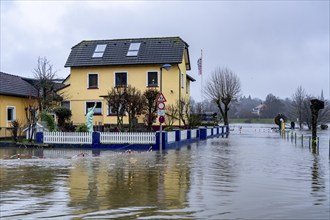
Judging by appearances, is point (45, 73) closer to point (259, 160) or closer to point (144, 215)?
point (259, 160)

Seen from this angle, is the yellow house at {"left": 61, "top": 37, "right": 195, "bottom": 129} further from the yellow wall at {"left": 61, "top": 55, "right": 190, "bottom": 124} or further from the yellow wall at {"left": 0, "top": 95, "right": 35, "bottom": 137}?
the yellow wall at {"left": 0, "top": 95, "right": 35, "bottom": 137}

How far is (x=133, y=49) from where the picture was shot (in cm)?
3844

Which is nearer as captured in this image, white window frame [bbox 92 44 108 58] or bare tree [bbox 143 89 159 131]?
bare tree [bbox 143 89 159 131]

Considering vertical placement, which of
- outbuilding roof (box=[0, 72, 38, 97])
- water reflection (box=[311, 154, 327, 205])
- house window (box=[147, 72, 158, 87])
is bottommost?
water reflection (box=[311, 154, 327, 205])

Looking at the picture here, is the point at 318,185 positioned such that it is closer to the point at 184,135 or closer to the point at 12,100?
the point at 184,135

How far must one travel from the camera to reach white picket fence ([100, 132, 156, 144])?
22.8 metres

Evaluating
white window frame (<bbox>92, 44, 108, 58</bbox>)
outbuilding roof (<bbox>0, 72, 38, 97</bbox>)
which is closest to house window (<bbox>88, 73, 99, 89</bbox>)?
white window frame (<bbox>92, 44, 108, 58</bbox>)

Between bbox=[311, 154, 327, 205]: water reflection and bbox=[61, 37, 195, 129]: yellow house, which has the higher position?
bbox=[61, 37, 195, 129]: yellow house

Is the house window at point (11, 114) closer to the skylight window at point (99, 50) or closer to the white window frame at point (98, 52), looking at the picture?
the white window frame at point (98, 52)

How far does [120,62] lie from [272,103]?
105642 millimetres

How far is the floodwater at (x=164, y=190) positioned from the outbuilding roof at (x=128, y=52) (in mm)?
22048

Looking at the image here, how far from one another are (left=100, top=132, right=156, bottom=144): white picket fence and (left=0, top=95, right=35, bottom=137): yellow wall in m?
10.6

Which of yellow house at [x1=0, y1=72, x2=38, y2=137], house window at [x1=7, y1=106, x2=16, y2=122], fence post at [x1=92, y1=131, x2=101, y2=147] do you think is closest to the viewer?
fence post at [x1=92, y1=131, x2=101, y2=147]

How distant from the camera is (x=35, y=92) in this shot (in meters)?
35.7
